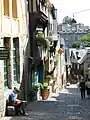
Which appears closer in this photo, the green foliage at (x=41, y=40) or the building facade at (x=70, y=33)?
the green foliage at (x=41, y=40)

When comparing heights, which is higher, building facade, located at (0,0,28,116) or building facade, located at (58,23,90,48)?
building facade, located at (58,23,90,48)

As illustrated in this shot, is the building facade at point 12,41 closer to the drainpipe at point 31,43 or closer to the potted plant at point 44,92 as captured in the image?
the drainpipe at point 31,43

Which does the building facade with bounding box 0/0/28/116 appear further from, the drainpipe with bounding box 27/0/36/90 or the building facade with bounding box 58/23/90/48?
the building facade with bounding box 58/23/90/48

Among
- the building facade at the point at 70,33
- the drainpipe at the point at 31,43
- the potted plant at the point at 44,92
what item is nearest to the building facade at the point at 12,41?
the drainpipe at the point at 31,43

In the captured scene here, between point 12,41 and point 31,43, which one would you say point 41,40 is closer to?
point 31,43

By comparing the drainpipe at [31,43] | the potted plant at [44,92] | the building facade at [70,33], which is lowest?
the potted plant at [44,92]

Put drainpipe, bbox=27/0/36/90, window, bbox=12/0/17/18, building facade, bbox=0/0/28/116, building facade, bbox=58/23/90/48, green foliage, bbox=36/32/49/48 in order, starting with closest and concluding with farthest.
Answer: building facade, bbox=0/0/28/116 → window, bbox=12/0/17/18 → drainpipe, bbox=27/0/36/90 → green foliage, bbox=36/32/49/48 → building facade, bbox=58/23/90/48

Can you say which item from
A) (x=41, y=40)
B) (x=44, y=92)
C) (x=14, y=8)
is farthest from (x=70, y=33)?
(x=14, y=8)

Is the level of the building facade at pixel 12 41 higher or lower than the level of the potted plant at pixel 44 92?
higher

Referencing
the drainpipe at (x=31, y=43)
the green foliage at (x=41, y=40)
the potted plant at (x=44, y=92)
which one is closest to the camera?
the drainpipe at (x=31, y=43)

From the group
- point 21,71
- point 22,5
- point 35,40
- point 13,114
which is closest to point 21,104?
point 13,114

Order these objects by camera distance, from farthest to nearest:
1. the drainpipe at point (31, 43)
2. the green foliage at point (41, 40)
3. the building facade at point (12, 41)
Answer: the green foliage at point (41, 40) → the drainpipe at point (31, 43) → the building facade at point (12, 41)

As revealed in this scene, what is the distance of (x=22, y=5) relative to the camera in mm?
24047

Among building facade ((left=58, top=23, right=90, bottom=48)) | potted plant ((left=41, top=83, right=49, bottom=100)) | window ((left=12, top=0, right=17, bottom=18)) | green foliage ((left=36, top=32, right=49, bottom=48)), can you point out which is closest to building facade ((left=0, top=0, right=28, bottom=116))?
window ((left=12, top=0, right=17, bottom=18))
